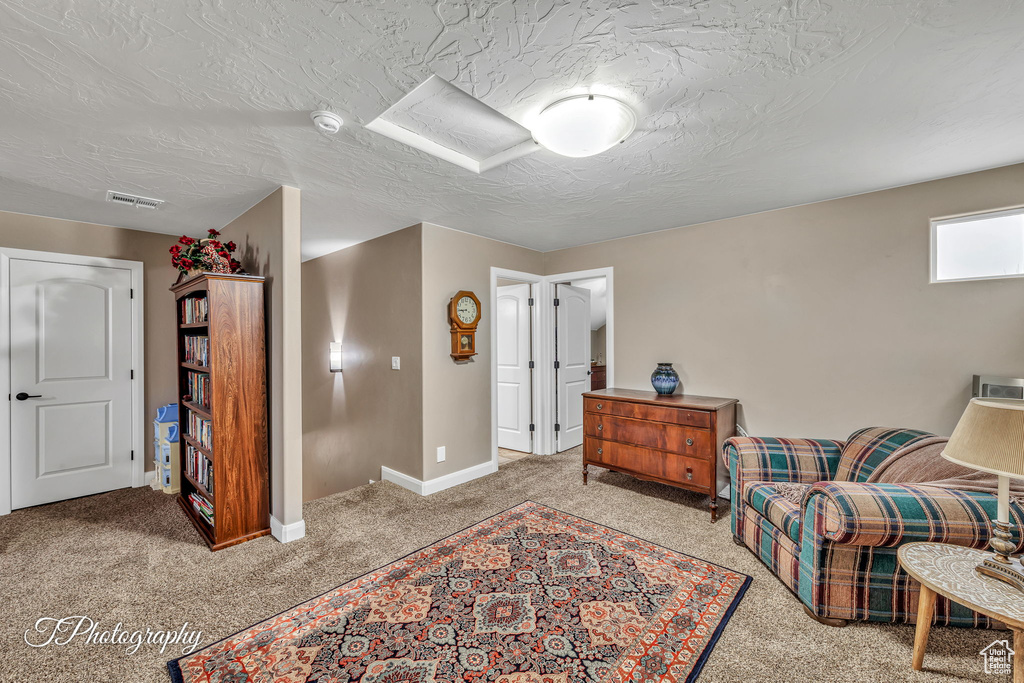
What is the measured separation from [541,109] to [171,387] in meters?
4.19

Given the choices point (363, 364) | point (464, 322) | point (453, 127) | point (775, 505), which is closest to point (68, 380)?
point (363, 364)

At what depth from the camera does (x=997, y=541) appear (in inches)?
57.9

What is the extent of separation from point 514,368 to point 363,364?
1633 millimetres

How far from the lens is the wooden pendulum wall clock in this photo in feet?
12.1

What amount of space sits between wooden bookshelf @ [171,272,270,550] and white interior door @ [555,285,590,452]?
2.90m

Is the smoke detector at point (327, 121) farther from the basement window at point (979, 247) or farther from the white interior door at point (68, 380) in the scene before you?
the basement window at point (979, 247)

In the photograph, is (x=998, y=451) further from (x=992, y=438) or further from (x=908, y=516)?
(x=908, y=516)

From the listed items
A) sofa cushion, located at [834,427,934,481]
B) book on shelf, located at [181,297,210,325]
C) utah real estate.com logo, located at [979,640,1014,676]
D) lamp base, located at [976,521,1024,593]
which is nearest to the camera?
lamp base, located at [976,521,1024,593]

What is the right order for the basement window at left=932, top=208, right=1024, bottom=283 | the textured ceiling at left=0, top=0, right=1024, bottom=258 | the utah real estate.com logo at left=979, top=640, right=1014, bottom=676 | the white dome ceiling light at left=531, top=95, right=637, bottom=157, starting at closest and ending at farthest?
the textured ceiling at left=0, top=0, right=1024, bottom=258 < the utah real estate.com logo at left=979, top=640, right=1014, bottom=676 < the white dome ceiling light at left=531, top=95, right=637, bottom=157 < the basement window at left=932, top=208, right=1024, bottom=283

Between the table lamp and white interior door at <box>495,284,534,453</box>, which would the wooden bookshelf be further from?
the table lamp

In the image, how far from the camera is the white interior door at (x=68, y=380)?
3.27 metres

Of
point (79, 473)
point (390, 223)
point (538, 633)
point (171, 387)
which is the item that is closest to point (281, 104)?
point (390, 223)

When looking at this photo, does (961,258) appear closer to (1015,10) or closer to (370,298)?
(1015,10)

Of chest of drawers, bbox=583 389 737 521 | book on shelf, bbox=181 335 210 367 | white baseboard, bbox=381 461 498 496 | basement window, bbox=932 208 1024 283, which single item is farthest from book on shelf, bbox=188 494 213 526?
basement window, bbox=932 208 1024 283
